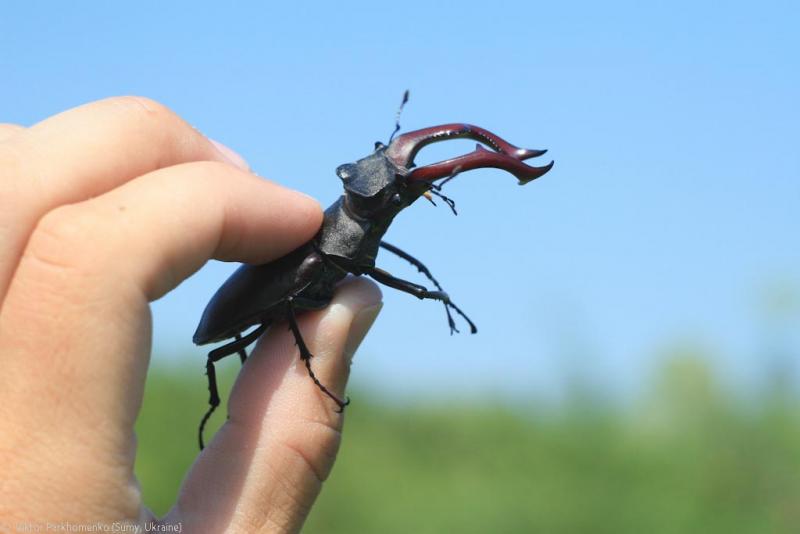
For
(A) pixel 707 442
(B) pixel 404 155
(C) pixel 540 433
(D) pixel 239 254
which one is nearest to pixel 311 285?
(D) pixel 239 254

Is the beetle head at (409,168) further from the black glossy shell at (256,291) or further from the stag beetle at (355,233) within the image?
the black glossy shell at (256,291)

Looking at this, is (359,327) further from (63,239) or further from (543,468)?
(543,468)

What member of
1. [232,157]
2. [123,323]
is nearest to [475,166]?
[232,157]

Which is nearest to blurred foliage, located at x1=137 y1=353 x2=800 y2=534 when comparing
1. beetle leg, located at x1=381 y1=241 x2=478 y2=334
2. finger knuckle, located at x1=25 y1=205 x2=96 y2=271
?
beetle leg, located at x1=381 y1=241 x2=478 y2=334

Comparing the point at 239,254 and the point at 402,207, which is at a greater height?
the point at 402,207

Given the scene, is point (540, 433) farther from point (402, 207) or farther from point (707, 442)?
point (402, 207)

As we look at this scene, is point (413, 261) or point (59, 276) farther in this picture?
point (413, 261)
